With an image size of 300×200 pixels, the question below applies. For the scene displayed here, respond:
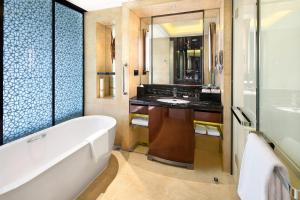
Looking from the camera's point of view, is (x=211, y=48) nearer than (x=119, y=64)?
Yes

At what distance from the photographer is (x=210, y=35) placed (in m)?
2.77

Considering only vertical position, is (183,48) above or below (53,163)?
above

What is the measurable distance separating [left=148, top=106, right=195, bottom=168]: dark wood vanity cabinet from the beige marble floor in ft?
0.44

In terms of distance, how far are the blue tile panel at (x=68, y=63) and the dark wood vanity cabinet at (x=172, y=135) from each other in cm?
139

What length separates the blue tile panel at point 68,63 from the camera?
8.59 feet

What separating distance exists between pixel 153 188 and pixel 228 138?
118cm

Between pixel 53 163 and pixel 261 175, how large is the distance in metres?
1.45

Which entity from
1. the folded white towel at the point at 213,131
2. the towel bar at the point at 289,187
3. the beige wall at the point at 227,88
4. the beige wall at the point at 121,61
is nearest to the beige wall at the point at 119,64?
the beige wall at the point at 121,61

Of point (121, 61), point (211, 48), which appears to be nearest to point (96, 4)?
point (121, 61)

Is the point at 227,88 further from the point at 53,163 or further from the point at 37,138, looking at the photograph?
the point at 37,138

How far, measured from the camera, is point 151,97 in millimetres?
3018

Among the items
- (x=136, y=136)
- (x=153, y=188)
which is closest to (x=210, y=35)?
(x=136, y=136)

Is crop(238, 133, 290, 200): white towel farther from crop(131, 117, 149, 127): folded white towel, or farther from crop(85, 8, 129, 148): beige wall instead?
crop(85, 8, 129, 148): beige wall

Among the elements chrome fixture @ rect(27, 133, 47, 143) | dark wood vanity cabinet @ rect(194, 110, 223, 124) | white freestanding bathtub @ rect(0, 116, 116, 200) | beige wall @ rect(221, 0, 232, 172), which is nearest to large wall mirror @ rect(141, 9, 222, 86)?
beige wall @ rect(221, 0, 232, 172)
